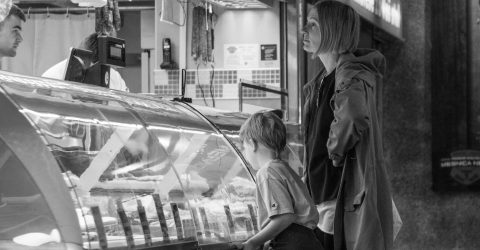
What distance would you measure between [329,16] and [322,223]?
0.77 meters

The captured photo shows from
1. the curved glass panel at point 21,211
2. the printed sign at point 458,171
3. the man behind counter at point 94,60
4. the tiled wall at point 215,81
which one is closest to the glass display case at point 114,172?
the curved glass panel at point 21,211

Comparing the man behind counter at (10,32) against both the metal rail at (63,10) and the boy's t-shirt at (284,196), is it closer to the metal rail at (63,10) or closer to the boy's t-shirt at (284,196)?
the boy's t-shirt at (284,196)

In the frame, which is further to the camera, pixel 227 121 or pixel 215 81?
pixel 215 81

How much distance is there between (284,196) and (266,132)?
26 cm

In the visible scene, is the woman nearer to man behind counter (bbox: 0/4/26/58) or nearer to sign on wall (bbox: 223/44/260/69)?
man behind counter (bbox: 0/4/26/58)

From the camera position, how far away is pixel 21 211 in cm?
244

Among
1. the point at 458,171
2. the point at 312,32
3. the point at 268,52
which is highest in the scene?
the point at 268,52

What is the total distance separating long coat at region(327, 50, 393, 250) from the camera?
121 inches

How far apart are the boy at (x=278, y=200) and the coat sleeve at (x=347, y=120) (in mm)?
196

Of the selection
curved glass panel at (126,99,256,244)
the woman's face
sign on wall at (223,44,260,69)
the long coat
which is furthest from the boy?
sign on wall at (223,44,260,69)

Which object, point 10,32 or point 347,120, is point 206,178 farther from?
point 10,32

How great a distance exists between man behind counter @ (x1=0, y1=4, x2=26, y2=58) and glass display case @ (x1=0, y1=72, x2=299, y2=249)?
3.34 feet

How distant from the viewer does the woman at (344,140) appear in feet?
10.1

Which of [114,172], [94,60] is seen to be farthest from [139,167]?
[94,60]
